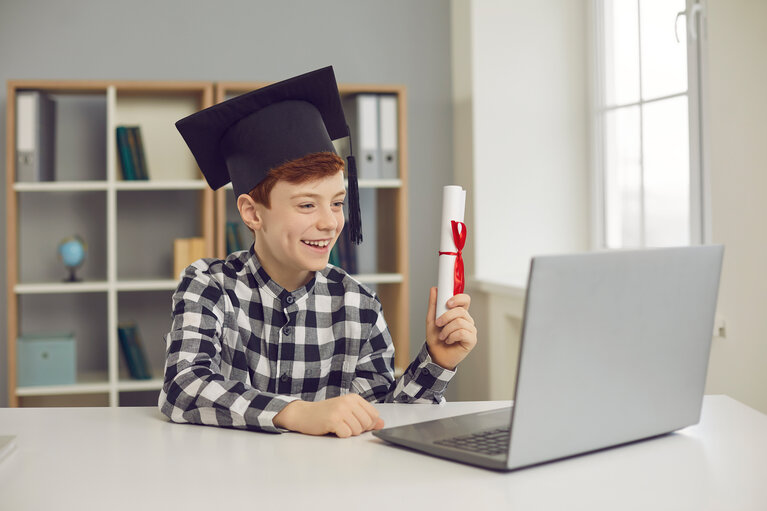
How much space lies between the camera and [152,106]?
3.26 meters

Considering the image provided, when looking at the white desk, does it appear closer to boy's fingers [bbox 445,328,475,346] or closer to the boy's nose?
boy's fingers [bbox 445,328,475,346]

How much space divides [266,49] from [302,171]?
2.15 meters

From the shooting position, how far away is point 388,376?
58.0 inches

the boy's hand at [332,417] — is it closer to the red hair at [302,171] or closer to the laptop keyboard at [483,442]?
the laptop keyboard at [483,442]

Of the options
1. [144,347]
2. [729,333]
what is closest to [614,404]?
[729,333]

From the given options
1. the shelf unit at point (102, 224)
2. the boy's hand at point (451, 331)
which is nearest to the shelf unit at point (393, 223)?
the shelf unit at point (102, 224)

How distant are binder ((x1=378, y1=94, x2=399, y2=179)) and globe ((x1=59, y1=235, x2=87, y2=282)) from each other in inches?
47.2

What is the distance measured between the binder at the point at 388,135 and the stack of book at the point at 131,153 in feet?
3.02

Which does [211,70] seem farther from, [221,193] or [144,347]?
[144,347]

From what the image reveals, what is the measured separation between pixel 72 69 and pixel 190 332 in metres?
2.33

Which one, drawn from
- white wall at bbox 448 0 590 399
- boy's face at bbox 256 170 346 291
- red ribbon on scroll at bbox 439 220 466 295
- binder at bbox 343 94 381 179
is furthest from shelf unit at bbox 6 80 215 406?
red ribbon on scroll at bbox 439 220 466 295

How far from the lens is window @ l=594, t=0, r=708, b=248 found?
2.52 m

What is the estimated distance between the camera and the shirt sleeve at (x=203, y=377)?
1.09 metres

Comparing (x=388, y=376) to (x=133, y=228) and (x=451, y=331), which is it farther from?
(x=133, y=228)
